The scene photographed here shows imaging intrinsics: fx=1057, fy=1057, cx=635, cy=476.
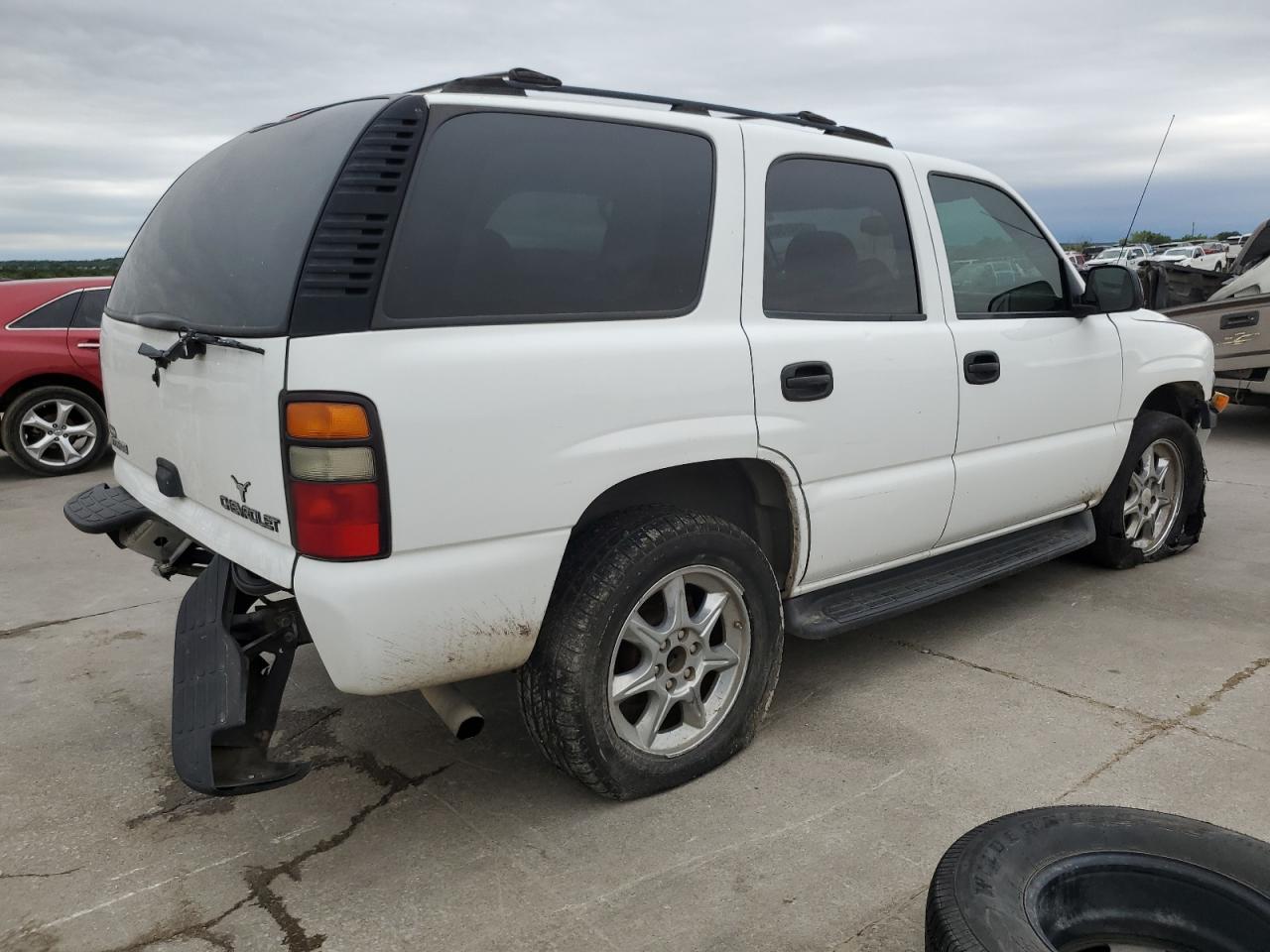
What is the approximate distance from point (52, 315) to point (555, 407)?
7.62m

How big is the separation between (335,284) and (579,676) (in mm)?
1152

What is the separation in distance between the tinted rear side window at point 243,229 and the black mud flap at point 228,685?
2.44 feet

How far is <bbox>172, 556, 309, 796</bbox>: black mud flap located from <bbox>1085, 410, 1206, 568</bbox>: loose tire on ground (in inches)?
145

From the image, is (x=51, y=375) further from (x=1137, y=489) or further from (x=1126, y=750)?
(x=1126, y=750)

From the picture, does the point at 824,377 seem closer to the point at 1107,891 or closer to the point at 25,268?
the point at 1107,891

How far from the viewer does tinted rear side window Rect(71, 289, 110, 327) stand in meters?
8.69

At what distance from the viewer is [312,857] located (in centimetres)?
282

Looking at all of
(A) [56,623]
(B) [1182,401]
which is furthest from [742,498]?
(A) [56,623]

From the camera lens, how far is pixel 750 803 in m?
3.03

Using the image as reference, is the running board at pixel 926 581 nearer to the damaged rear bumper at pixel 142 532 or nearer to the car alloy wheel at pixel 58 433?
the damaged rear bumper at pixel 142 532

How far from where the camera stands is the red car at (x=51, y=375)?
27.5ft

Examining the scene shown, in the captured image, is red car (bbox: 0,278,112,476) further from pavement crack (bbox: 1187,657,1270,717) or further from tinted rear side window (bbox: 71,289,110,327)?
pavement crack (bbox: 1187,657,1270,717)

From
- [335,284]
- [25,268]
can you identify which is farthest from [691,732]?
[25,268]

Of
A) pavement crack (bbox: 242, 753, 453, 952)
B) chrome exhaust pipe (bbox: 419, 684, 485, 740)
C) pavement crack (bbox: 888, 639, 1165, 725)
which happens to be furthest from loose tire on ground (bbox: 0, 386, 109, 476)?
pavement crack (bbox: 888, 639, 1165, 725)
